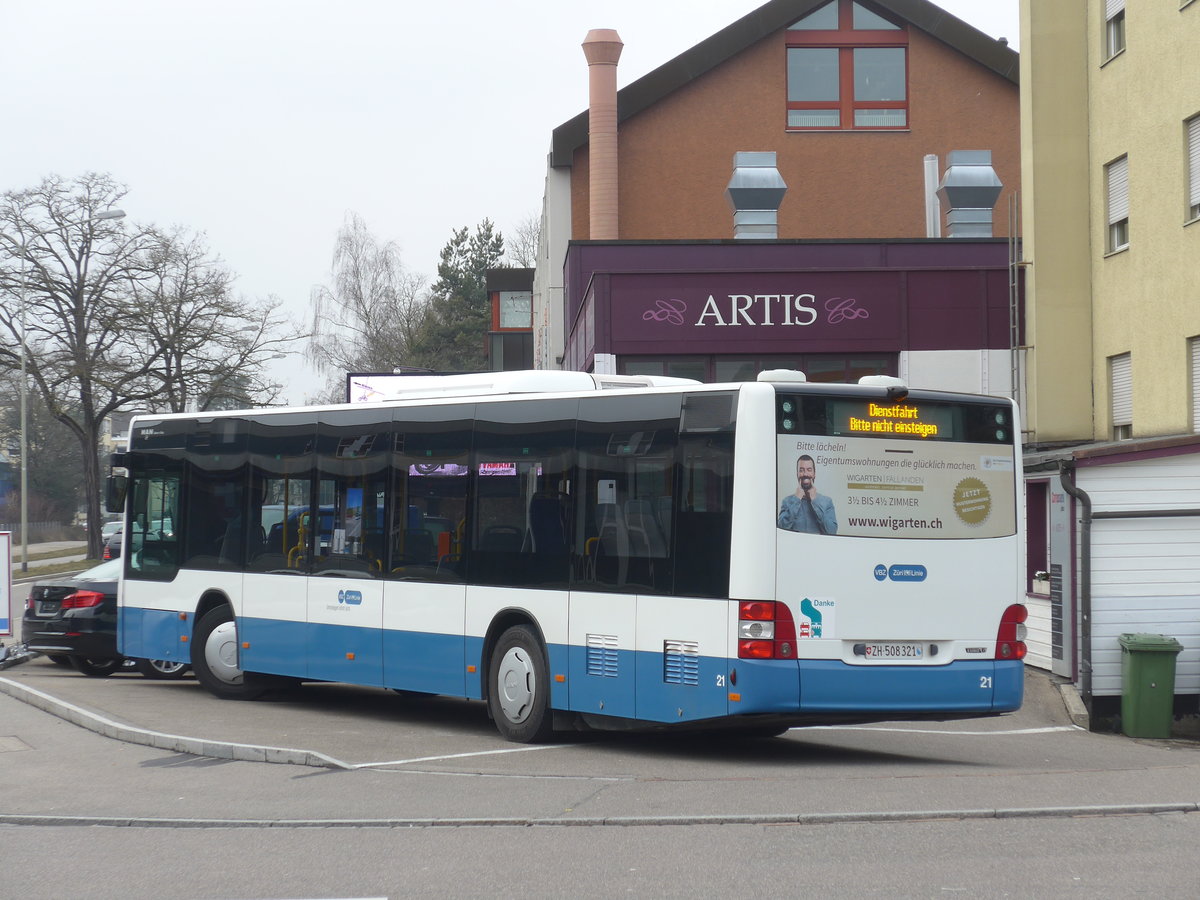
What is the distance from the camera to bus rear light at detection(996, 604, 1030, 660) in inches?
452

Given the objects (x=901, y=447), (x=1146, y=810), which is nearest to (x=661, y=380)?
(x=901, y=447)

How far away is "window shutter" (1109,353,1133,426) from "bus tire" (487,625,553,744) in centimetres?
1511

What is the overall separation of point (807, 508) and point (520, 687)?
10.1ft

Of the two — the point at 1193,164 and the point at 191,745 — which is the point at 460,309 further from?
the point at 191,745

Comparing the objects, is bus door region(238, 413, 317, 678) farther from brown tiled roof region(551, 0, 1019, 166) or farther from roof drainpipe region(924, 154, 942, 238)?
roof drainpipe region(924, 154, 942, 238)

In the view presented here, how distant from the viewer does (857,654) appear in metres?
11.0

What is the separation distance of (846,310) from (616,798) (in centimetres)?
1837

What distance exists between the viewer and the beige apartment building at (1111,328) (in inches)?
634

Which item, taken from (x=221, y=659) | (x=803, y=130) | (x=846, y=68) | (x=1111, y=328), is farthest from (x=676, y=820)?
(x=846, y=68)

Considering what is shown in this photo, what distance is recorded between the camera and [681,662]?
36.6 feet

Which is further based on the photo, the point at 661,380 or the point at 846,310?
the point at 846,310

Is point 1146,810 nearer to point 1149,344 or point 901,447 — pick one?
point 901,447

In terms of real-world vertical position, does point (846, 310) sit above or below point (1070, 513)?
above

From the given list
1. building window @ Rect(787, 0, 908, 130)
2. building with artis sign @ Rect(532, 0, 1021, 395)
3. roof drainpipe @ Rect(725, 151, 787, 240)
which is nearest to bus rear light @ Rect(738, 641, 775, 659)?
roof drainpipe @ Rect(725, 151, 787, 240)
